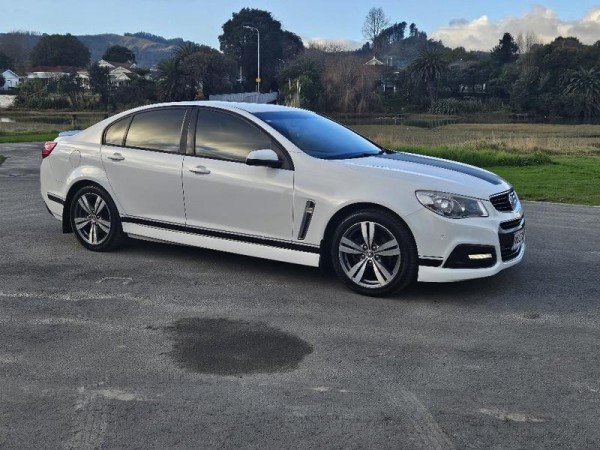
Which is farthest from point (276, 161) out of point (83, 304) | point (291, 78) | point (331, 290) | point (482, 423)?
point (291, 78)

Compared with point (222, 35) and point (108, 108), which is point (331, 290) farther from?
point (222, 35)

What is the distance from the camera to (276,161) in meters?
6.34

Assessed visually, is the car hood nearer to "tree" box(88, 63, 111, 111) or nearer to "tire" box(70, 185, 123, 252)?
"tire" box(70, 185, 123, 252)

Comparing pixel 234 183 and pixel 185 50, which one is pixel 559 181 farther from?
pixel 185 50

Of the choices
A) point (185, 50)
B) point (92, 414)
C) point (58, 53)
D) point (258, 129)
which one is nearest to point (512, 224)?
point (258, 129)

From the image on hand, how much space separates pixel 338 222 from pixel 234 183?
1.08 m

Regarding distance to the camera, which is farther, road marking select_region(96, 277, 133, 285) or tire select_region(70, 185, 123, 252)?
tire select_region(70, 185, 123, 252)

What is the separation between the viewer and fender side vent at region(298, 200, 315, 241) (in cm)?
621

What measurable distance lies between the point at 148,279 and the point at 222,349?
2.06 m

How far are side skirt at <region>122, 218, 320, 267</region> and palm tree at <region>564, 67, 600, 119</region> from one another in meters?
99.4

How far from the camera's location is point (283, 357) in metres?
4.64

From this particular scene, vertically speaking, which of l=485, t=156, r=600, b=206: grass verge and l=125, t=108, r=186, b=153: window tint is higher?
l=125, t=108, r=186, b=153: window tint

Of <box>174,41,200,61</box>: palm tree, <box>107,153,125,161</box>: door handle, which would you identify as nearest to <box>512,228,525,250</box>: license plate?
<box>107,153,125,161</box>: door handle

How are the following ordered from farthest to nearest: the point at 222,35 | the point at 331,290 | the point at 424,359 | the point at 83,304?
the point at 222,35 → the point at 331,290 → the point at 83,304 → the point at 424,359
